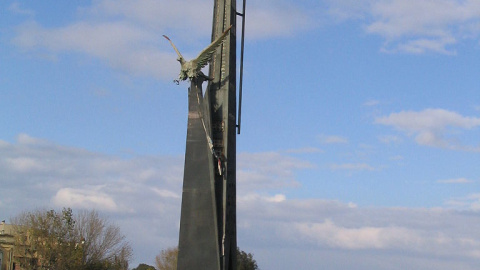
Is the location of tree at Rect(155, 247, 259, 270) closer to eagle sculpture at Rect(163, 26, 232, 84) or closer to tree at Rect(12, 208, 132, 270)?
tree at Rect(12, 208, 132, 270)

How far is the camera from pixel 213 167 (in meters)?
22.9

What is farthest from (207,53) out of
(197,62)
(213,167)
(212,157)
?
(213,167)

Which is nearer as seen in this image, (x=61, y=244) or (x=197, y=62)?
(x=197, y=62)

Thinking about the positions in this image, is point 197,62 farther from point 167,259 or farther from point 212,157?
point 167,259

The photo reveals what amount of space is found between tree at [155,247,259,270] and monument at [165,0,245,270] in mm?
42095

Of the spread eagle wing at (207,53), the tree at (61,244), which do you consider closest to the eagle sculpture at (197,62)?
the spread eagle wing at (207,53)

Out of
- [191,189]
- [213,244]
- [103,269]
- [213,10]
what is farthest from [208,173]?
[103,269]

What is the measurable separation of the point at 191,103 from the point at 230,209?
368cm

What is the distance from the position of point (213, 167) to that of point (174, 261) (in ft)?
155

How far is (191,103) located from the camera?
2338 cm

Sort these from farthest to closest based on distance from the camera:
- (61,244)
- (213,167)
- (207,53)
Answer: (61,244)
(207,53)
(213,167)

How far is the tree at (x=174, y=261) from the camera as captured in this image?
66.6 metres

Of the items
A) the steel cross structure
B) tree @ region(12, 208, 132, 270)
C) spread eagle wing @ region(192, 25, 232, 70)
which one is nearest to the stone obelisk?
the steel cross structure

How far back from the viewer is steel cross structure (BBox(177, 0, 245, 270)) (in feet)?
73.6
